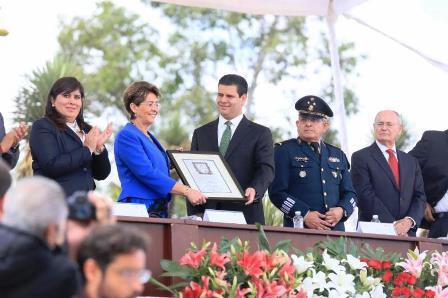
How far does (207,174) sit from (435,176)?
2.28 metres

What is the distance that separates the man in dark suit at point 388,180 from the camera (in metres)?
8.68

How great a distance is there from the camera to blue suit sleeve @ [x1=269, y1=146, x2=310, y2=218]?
8.23m

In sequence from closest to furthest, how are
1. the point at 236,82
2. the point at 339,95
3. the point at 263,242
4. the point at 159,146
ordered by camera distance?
the point at 263,242 → the point at 159,146 → the point at 236,82 → the point at 339,95

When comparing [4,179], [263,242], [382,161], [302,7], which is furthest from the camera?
[302,7]

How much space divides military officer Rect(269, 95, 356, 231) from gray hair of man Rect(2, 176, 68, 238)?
15.2 ft

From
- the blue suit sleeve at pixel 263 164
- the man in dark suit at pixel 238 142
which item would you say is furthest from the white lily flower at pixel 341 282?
the man in dark suit at pixel 238 142

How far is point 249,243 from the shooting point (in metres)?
7.38

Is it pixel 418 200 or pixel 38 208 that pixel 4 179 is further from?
pixel 418 200

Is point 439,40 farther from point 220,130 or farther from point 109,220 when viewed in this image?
point 109,220

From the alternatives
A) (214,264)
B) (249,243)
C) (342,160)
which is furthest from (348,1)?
(214,264)

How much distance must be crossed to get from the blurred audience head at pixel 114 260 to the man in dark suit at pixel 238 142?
14.0 feet

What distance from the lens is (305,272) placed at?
23.0ft

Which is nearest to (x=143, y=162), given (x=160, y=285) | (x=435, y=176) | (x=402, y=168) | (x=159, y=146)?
(x=159, y=146)

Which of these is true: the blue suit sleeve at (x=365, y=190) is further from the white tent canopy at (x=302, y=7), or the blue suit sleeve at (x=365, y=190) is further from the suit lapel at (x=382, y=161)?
the white tent canopy at (x=302, y=7)
